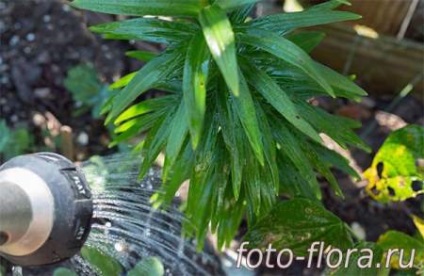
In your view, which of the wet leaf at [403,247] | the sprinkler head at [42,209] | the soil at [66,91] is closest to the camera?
the sprinkler head at [42,209]

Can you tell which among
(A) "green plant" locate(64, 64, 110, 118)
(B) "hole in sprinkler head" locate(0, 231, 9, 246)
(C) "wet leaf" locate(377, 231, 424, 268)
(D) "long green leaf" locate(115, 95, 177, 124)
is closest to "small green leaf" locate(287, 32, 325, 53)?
(D) "long green leaf" locate(115, 95, 177, 124)

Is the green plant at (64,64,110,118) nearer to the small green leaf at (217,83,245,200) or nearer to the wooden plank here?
the wooden plank

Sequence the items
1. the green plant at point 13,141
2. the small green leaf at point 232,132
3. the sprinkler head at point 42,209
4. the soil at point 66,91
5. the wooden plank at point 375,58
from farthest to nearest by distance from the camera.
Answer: the wooden plank at point 375,58 < the soil at point 66,91 < the green plant at point 13,141 < the small green leaf at point 232,132 < the sprinkler head at point 42,209

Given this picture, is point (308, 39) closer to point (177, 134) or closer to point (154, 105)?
point (154, 105)

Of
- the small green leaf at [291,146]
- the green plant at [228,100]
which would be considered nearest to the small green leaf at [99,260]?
the green plant at [228,100]

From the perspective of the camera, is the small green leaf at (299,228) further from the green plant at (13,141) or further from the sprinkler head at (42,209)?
the green plant at (13,141)

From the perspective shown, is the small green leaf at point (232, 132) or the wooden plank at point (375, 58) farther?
the wooden plank at point (375, 58)
